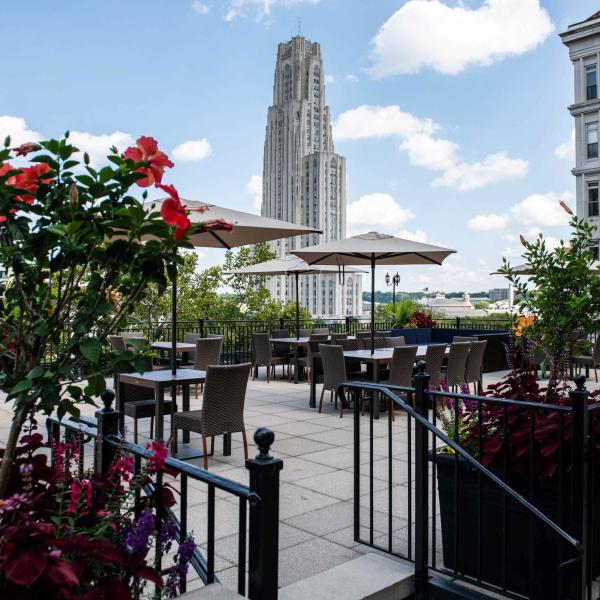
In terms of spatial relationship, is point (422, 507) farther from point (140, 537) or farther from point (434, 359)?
point (434, 359)

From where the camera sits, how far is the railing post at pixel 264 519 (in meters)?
1.94

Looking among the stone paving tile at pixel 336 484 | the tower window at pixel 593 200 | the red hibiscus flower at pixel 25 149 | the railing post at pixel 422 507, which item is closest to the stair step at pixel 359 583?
the railing post at pixel 422 507

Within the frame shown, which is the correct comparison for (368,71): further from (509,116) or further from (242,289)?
(242,289)

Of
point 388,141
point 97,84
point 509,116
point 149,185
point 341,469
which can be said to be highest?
point 388,141

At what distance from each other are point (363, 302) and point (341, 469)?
84755mm

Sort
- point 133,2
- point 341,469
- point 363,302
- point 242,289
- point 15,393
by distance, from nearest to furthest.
Answer: point 15,393, point 341,469, point 133,2, point 242,289, point 363,302

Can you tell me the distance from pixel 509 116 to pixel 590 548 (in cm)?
2331

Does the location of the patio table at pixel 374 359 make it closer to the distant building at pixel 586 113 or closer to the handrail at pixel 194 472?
the handrail at pixel 194 472

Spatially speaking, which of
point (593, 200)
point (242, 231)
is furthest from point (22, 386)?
point (593, 200)

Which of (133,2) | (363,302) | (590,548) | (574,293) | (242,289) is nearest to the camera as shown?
(590,548)

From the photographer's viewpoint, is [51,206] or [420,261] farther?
[420,261]

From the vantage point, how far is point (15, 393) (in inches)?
70.4

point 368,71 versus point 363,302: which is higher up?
point 368,71

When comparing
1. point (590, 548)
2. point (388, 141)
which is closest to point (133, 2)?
point (590, 548)
